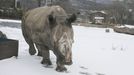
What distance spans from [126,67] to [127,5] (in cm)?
5637

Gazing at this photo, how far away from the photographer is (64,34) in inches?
228

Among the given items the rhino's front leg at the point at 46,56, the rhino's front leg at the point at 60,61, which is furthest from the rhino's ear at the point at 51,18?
the rhino's front leg at the point at 46,56

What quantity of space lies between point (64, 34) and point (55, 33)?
209 mm

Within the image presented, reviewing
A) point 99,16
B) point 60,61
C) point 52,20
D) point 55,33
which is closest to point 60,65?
point 60,61

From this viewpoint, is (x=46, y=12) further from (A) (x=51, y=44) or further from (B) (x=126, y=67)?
(B) (x=126, y=67)

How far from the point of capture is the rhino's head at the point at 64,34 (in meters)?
5.60

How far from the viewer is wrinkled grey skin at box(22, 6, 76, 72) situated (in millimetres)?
5688

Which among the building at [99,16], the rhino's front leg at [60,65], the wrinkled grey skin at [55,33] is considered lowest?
the building at [99,16]

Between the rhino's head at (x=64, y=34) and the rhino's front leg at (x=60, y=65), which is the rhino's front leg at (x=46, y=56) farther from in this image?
the rhino's head at (x=64, y=34)

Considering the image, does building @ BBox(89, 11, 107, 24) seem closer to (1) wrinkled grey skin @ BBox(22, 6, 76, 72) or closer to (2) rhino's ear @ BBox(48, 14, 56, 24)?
(1) wrinkled grey skin @ BBox(22, 6, 76, 72)

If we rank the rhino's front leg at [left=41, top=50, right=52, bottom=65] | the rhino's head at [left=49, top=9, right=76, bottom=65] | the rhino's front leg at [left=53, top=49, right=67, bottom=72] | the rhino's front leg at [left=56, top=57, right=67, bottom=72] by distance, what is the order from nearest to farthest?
the rhino's head at [left=49, top=9, right=76, bottom=65], the rhino's front leg at [left=53, top=49, right=67, bottom=72], the rhino's front leg at [left=56, top=57, right=67, bottom=72], the rhino's front leg at [left=41, top=50, right=52, bottom=65]

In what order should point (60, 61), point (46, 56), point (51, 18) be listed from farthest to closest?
point (46, 56)
point (60, 61)
point (51, 18)

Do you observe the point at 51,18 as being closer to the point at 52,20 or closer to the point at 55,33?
the point at 52,20

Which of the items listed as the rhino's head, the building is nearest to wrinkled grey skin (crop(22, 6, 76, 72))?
the rhino's head
